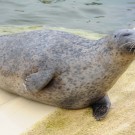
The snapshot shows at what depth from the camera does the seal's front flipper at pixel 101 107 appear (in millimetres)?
4035

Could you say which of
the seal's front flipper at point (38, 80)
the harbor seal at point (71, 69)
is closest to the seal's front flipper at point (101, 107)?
the harbor seal at point (71, 69)

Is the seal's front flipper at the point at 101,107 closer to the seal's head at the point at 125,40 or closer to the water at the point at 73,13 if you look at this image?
the seal's head at the point at 125,40

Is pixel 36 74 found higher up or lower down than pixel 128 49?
lower down

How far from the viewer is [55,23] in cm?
788

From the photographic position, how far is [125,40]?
12.6 feet

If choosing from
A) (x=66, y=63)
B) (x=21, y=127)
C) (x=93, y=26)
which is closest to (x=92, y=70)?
(x=66, y=63)

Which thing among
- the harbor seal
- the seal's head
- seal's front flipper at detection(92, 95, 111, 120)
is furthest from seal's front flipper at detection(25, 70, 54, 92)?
the seal's head

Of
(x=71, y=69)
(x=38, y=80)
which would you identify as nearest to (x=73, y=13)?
(x=71, y=69)

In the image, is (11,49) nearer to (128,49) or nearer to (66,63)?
(66,63)

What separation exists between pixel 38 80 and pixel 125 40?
0.88 m

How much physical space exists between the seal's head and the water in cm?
365

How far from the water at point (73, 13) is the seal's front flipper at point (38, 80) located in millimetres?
3695

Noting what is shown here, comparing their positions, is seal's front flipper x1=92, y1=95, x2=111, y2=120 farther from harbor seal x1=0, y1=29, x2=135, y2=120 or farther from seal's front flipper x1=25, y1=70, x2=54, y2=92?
seal's front flipper x1=25, y1=70, x2=54, y2=92

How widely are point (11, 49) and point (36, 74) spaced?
585 millimetres
